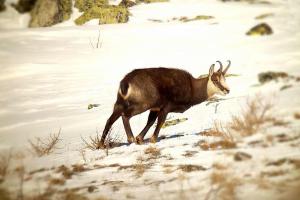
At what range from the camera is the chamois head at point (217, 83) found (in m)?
5.71

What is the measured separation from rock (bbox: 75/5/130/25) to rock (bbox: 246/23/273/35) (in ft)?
10.9

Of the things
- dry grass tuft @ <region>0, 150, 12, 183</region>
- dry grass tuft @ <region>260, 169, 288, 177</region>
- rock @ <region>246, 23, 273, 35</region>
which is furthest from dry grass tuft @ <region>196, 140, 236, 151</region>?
dry grass tuft @ <region>0, 150, 12, 183</region>

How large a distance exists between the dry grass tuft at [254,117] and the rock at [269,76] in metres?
0.29

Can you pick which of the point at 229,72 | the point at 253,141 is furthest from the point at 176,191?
the point at 229,72

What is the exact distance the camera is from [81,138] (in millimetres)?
5578

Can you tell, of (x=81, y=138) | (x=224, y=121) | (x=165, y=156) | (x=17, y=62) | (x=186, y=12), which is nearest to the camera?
(x=165, y=156)

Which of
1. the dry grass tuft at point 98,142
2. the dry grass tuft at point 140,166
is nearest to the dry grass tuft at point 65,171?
the dry grass tuft at point 140,166

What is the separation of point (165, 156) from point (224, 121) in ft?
2.70

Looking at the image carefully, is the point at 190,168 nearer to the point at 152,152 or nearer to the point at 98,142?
the point at 152,152

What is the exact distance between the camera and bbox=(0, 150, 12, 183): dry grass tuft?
4582 mm

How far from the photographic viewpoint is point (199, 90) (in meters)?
5.95

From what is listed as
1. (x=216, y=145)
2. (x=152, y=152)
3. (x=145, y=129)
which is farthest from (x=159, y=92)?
(x=216, y=145)

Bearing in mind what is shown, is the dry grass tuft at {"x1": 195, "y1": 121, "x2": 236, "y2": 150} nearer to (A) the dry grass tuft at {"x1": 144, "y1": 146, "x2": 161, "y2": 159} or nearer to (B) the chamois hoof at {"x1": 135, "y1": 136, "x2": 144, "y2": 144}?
(A) the dry grass tuft at {"x1": 144, "y1": 146, "x2": 161, "y2": 159}

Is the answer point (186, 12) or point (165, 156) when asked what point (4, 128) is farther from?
point (186, 12)
